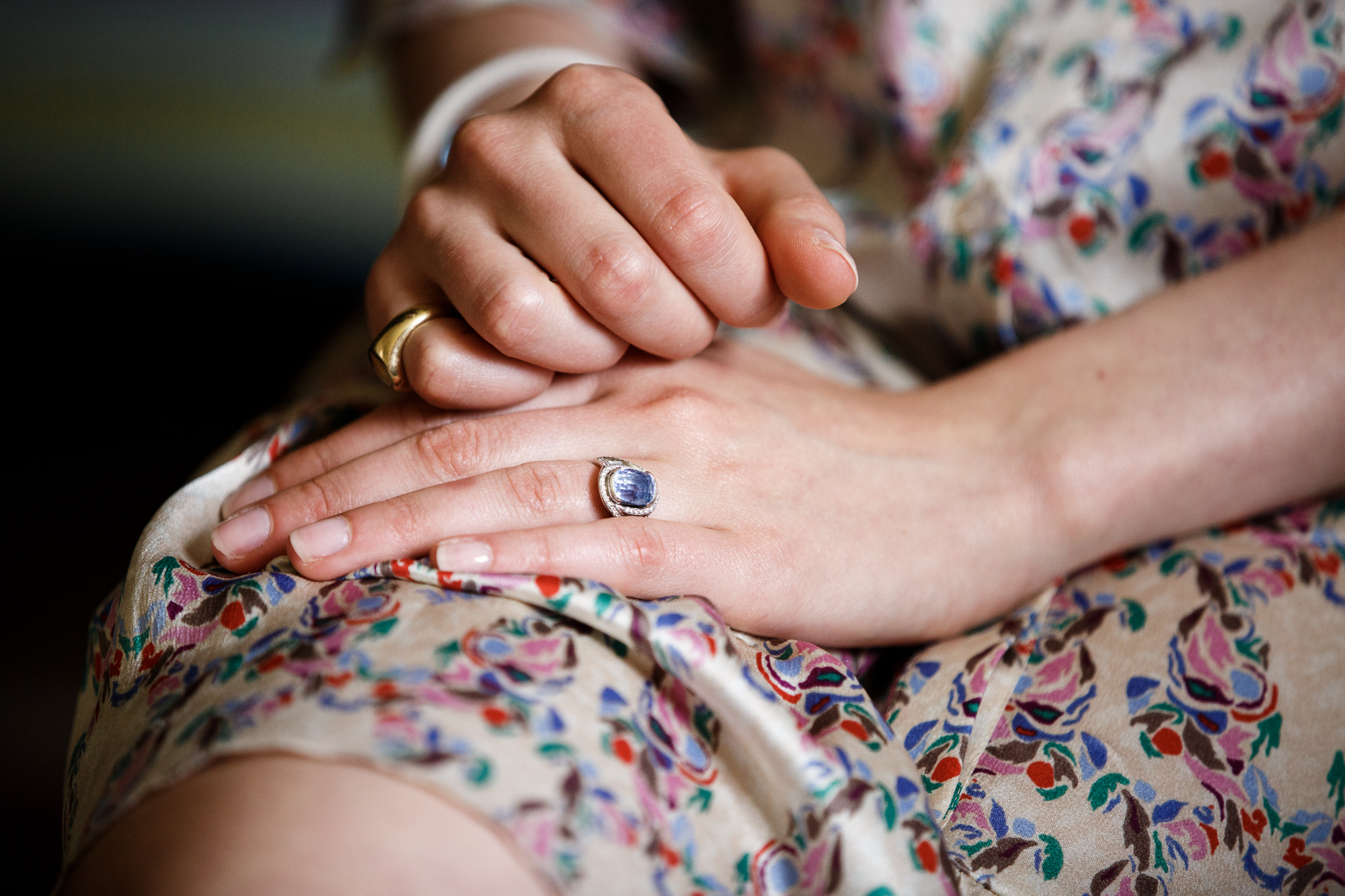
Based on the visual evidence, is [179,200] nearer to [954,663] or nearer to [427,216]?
[427,216]

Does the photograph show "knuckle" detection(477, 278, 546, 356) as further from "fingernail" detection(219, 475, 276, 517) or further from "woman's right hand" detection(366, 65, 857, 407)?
"fingernail" detection(219, 475, 276, 517)

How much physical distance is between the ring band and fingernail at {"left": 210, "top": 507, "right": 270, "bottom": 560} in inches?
5.2

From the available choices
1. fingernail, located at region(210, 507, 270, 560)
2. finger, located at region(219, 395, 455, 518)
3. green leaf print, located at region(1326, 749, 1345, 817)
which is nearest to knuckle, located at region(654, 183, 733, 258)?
finger, located at region(219, 395, 455, 518)

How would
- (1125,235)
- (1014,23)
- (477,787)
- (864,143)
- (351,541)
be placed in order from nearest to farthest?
(477,787), (351,541), (1125,235), (1014,23), (864,143)

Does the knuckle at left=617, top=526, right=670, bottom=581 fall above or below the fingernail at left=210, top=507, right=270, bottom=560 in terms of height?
below

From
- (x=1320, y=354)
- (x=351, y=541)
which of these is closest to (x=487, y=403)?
(x=351, y=541)

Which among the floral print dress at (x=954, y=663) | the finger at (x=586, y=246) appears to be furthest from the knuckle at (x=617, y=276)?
the floral print dress at (x=954, y=663)

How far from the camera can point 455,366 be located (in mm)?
585

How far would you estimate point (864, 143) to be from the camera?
115cm

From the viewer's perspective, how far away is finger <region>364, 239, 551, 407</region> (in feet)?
1.92

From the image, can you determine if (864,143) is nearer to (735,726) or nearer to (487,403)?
(487,403)

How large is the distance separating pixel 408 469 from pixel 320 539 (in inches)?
3.2

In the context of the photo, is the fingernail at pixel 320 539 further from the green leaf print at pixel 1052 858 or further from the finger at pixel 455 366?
the green leaf print at pixel 1052 858

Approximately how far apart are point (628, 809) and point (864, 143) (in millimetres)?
975
